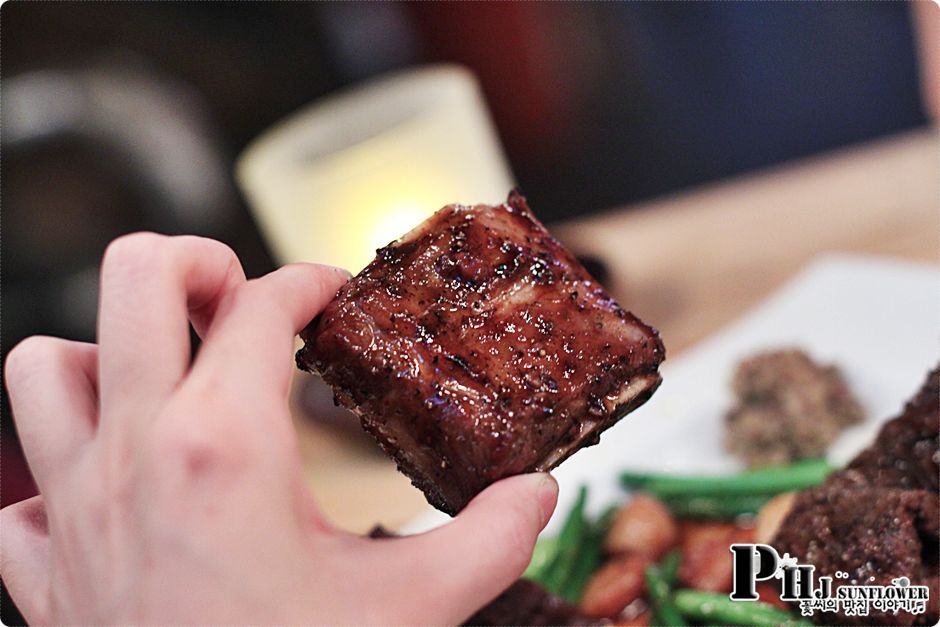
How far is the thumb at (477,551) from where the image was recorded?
912 mm

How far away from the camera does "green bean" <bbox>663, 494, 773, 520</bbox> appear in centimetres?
219

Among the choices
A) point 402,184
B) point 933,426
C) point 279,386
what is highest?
point 279,386

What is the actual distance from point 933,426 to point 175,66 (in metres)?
4.62

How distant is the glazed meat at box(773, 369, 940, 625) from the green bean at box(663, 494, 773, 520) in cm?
46

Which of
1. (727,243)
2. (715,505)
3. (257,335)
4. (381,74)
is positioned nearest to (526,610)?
(715,505)

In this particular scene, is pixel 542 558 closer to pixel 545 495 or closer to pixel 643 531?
pixel 643 531

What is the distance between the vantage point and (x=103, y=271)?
0.92m

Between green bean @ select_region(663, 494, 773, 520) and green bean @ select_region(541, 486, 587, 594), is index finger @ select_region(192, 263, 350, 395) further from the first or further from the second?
green bean @ select_region(663, 494, 773, 520)

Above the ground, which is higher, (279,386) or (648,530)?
(279,386)

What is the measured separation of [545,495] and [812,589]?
793mm

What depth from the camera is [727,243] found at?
3.39 m

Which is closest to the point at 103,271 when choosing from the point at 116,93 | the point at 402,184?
the point at 402,184

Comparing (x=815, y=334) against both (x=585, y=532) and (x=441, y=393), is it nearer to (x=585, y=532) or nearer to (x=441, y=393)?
(x=585, y=532)

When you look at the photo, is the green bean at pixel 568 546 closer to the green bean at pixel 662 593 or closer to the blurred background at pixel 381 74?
the green bean at pixel 662 593
